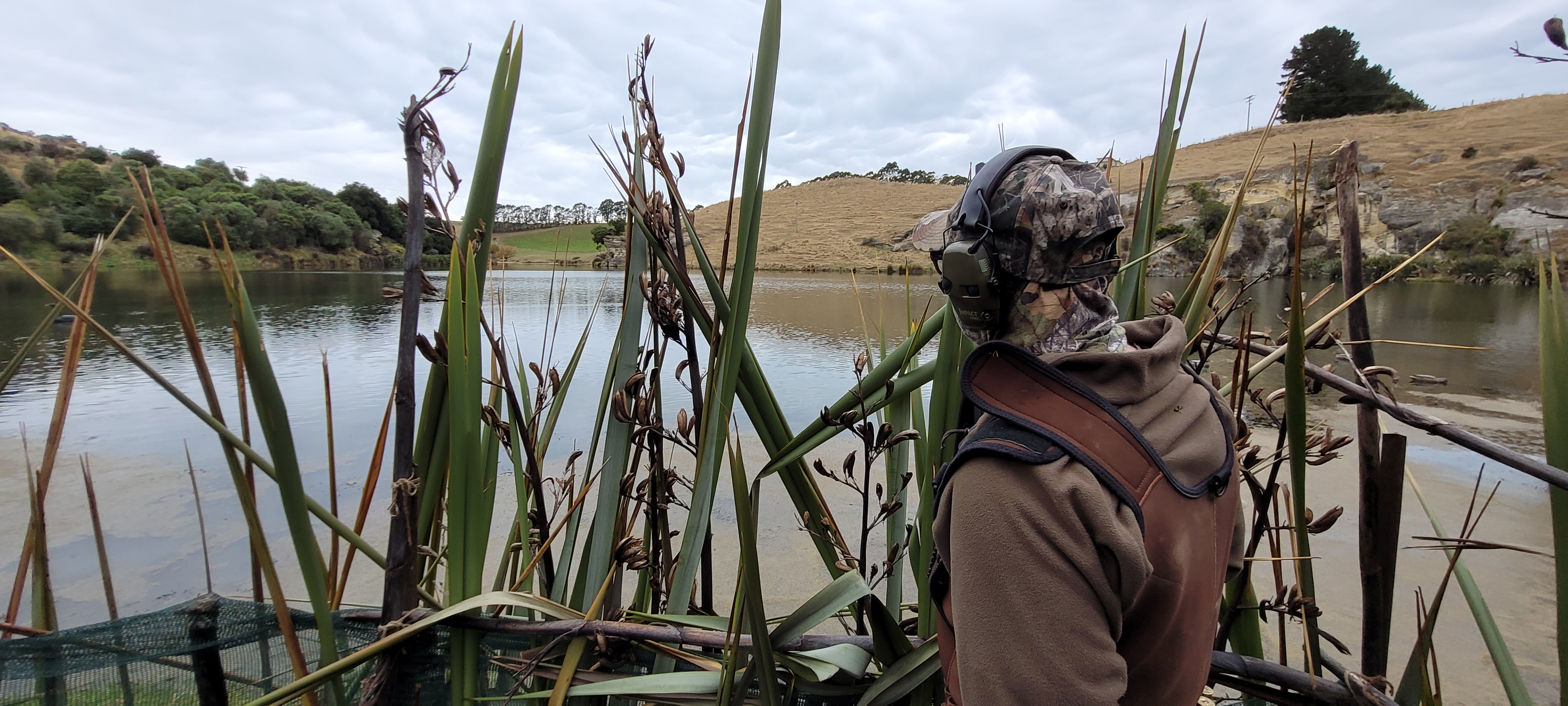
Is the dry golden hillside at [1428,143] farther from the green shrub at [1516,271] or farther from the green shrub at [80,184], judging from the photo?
the green shrub at [80,184]

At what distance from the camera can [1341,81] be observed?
36.5 meters

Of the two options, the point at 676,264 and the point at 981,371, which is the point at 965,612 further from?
the point at 676,264

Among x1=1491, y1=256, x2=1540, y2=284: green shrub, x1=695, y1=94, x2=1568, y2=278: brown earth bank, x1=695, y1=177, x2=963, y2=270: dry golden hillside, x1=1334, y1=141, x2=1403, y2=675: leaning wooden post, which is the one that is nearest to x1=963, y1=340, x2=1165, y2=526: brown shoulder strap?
x1=1334, y1=141, x2=1403, y2=675: leaning wooden post

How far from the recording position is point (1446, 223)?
72.4ft

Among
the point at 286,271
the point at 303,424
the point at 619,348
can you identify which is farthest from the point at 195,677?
the point at 286,271

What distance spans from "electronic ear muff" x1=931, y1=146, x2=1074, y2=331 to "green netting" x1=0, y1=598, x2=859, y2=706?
29.3 inches

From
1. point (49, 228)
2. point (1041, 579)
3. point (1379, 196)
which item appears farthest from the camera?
point (1379, 196)

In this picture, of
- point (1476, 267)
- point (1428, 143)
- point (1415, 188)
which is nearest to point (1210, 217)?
point (1476, 267)

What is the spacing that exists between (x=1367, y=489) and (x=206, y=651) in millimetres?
2104

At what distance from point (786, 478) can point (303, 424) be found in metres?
5.53

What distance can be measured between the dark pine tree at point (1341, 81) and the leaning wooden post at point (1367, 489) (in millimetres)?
42454

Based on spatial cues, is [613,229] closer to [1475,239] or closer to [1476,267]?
[1476,267]

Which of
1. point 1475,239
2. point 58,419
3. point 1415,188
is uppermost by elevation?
point 1415,188

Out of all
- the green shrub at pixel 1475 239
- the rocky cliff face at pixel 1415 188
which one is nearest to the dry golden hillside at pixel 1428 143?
the rocky cliff face at pixel 1415 188
